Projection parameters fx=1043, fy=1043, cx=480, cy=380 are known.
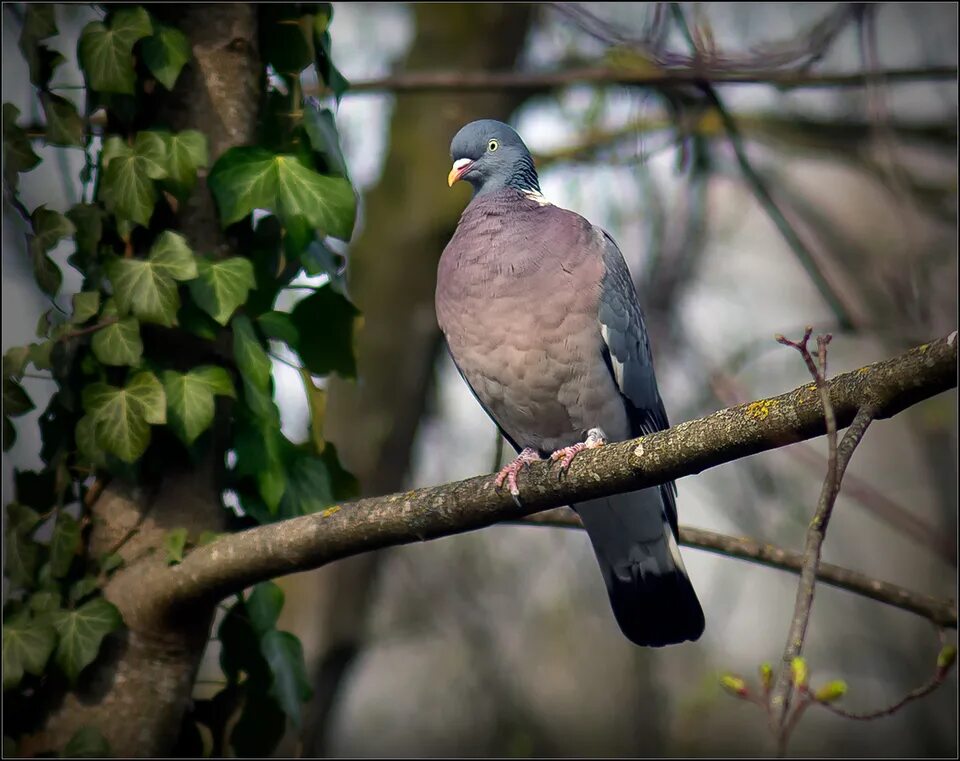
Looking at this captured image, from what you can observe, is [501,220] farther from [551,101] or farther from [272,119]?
[551,101]

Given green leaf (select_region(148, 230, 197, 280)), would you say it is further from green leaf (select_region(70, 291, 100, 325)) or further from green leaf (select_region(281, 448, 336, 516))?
green leaf (select_region(281, 448, 336, 516))

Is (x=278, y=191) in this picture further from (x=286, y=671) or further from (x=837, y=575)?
(x=837, y=575)

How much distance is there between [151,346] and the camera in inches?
116

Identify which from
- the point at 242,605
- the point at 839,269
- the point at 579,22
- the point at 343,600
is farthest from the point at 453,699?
the point at 579,22

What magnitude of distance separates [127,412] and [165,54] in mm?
1004

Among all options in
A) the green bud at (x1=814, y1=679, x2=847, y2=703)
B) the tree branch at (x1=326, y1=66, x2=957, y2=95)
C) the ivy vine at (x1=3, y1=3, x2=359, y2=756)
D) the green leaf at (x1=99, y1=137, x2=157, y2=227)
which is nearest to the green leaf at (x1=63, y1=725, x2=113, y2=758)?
the ivy vine at (x1=3, y1=3, x2=359, y2=756)

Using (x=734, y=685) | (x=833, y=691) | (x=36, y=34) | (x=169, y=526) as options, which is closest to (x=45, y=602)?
(x=169, y=526)

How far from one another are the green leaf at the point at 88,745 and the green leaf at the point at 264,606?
0.50 m

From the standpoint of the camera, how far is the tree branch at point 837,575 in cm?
307

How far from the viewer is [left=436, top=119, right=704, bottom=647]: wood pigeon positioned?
3234 millimetres

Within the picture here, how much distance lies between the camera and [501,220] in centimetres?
342

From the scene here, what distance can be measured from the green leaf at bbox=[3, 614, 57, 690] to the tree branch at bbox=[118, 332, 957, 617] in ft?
0.80

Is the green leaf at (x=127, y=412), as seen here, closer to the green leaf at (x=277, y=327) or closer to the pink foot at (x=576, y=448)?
the green leaf at (x=277, y=327)

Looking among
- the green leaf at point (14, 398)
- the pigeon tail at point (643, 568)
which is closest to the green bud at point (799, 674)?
the pigeon tail at point (643, 568)
